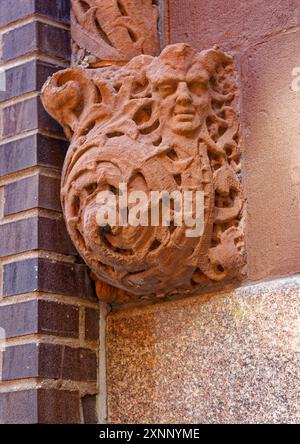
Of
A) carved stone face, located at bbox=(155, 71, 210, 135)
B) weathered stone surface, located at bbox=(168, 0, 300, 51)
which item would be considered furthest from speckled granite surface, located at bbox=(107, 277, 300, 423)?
weathered stone surface, located at bbox=(168, 0, 300, 51)

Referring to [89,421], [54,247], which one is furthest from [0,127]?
[89,421]

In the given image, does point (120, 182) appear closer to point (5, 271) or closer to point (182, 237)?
point (182, 237)

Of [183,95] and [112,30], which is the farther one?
[112,30]

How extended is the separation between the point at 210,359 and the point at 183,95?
1.80 feet

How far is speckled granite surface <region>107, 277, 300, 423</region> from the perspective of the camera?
2029 millimetres

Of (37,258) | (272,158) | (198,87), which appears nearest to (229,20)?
(198,87)

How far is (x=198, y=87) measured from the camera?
2.18 metres

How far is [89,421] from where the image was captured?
7.41 feet

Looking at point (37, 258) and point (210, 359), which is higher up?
point (37, 258)

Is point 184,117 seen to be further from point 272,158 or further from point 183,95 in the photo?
point 272,158

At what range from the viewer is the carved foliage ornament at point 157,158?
2.13 meters

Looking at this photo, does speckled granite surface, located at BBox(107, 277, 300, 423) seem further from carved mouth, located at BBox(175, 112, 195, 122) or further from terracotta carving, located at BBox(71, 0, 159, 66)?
terracotta carving, located at BBox(71, 0, 159, 66)

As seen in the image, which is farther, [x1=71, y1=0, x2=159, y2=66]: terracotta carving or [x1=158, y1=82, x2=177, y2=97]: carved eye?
[x1=71, y1=0, x2=159, y2=66]: terracotta carving

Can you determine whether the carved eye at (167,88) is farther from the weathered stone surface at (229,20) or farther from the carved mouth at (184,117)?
the weathered stone surface at (229,20)
